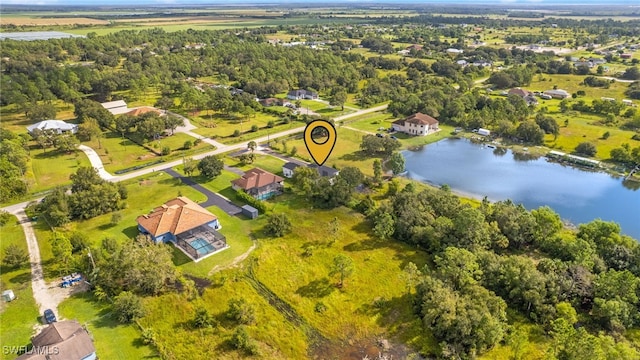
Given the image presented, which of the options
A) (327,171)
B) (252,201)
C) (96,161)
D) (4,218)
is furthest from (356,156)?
(4,218)

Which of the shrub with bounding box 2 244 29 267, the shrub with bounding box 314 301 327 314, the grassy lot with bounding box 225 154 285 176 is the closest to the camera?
the shrub with bounding box 314 301 327 314

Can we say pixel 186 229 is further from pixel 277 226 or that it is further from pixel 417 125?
pixel 417 125

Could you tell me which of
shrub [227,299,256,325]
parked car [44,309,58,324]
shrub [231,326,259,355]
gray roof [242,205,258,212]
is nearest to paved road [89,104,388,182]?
gray roof [242,205,258,212]

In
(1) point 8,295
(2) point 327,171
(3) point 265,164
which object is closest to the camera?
(1) point 8,295

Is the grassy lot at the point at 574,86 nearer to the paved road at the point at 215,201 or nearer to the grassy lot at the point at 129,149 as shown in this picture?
the paved road at the point at 215,201

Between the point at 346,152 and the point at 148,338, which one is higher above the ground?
the point at 346,152

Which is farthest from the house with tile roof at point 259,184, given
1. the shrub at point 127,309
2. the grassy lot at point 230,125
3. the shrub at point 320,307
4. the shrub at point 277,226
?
the shrub at point 127,309

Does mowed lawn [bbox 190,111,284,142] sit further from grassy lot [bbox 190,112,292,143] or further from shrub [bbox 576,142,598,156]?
shrub [bbox 576,142,598,156]

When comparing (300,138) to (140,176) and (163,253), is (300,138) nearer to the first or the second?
(140,176)
